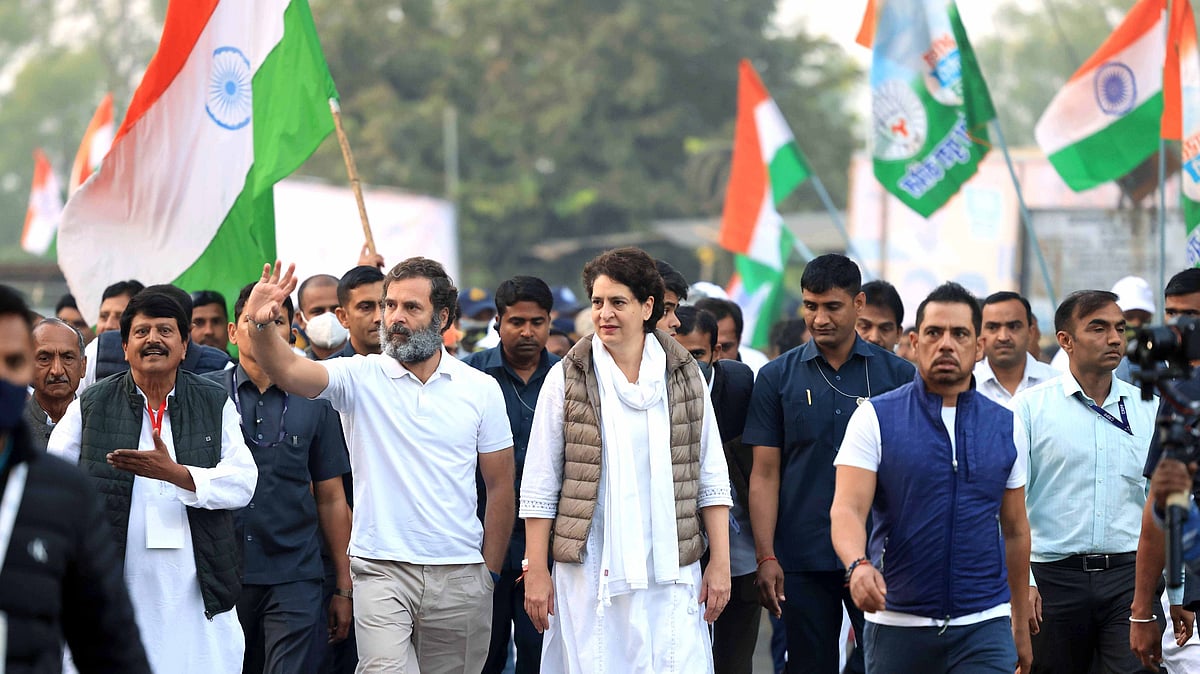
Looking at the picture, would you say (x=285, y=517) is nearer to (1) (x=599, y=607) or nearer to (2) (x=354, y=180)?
(1) (x=599, y=607)

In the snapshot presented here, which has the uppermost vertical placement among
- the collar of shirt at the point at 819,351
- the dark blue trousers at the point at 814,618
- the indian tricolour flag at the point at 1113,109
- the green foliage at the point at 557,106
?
the green foliage at the point at 557,106

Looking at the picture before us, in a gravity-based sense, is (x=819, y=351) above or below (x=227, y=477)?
above

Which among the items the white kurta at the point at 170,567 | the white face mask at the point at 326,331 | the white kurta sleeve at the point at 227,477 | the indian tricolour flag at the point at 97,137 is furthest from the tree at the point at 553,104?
the white kurta at the point at 170,567

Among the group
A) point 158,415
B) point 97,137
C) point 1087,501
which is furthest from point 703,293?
point 97,137

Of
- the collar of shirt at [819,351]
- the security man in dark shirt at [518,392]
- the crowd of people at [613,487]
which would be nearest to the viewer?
the crowd of people at [613,487]

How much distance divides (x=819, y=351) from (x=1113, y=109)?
550 cm

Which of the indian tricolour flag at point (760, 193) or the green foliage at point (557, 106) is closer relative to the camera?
the indian tricolour flag at point (760, 193)

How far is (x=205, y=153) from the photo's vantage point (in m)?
9.89

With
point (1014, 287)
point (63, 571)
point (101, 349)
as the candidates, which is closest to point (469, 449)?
point (101, 349)

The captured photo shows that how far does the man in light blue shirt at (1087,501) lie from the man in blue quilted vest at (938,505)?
4.50 ft

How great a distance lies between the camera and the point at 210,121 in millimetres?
9961

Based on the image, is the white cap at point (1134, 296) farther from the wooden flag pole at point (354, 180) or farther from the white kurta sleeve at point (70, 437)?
the white kurta sleeve at point (70, 437)

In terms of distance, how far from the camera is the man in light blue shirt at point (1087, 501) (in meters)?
7.49

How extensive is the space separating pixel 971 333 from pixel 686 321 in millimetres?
2406
